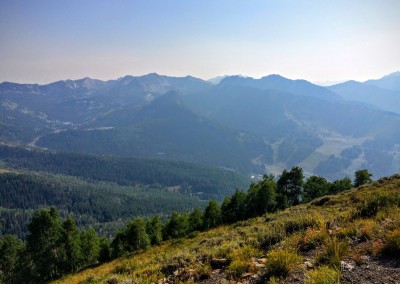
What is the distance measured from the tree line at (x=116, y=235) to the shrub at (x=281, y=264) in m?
49.2

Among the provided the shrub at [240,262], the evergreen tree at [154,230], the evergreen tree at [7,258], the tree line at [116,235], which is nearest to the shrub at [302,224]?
the shrub at [240,262]

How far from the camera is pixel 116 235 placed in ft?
231

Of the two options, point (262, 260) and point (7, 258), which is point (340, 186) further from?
point (7, 258)

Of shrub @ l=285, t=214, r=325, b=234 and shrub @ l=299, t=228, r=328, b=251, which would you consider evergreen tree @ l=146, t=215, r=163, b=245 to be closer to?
shrub @ l=285, t=214, r=325, b=234

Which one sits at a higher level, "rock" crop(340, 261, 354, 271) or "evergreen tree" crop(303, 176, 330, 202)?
"rock" crop(340, 261, 354, 271)

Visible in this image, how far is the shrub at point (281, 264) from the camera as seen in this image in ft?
36.9

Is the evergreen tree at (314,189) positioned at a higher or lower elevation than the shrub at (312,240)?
lower

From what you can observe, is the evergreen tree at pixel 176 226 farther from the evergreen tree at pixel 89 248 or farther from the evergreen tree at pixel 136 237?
the evergreen tree at pixel 89 248

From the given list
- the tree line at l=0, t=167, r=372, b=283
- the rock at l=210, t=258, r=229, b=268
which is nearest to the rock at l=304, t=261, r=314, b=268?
the rock at l=210, t=258, r=229, b=268

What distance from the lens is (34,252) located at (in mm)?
58188

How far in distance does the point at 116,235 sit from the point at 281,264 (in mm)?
65257

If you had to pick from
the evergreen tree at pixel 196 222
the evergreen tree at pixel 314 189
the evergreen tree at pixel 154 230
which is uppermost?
the evergreen tree at pixel 314 189

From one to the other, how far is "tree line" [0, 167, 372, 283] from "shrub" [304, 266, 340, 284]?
50872 mm

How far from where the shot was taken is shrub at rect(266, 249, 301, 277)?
1124 centimetres
